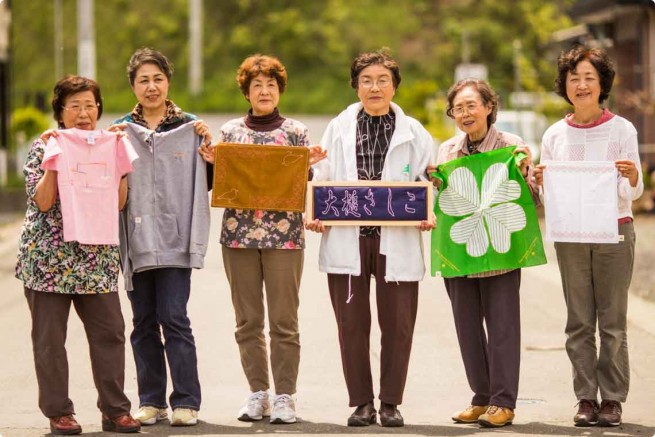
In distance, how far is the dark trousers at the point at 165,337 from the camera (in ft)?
26.3

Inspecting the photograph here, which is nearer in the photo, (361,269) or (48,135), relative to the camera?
(48,135)

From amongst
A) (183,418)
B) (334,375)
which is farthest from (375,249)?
(334,375)

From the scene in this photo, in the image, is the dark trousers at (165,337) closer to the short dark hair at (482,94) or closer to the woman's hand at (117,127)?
the woman's hand at (117,127)

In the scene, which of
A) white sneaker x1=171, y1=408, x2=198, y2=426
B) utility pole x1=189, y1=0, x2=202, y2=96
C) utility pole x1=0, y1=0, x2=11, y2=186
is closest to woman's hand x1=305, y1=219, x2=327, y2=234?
white sneaker x1=171, y1=408, x2=198, y2=426

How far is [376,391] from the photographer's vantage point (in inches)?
365

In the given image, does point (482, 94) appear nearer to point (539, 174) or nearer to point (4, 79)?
point (539, 174)

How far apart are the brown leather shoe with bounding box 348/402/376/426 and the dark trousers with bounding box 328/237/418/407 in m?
0.03

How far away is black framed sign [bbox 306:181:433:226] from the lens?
25.9 feet

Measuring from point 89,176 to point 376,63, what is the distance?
5.78ft

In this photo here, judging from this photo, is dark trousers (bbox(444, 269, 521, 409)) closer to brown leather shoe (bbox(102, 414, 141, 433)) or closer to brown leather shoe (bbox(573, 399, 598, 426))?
brown leather shoe (bbox(573, 399, 598, 426))

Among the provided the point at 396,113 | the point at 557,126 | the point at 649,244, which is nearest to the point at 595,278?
the point at 557,126

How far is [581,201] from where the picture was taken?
7973 millimetres

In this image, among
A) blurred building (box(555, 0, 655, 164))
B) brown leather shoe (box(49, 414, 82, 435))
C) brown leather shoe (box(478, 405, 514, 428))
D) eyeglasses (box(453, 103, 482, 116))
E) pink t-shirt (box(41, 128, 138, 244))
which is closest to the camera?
pink t-shirt (box(41, 128, 138, 244))

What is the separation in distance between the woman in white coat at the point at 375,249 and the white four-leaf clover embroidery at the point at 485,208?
225mm
